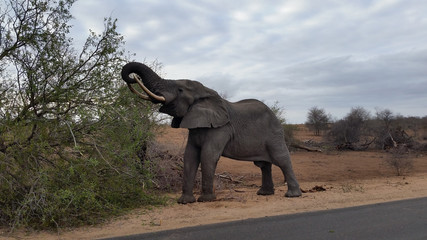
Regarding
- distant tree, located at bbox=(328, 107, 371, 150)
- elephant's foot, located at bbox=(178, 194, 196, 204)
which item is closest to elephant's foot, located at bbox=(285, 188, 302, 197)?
elephant's foot, located at bbox=(178, 194, 196, 204)

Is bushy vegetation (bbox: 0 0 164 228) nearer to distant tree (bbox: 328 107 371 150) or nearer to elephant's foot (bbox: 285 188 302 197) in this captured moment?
elephant's foot (bbox: 285 188 302 197)

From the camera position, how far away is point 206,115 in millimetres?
8453

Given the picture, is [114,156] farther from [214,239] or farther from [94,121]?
[214,239]

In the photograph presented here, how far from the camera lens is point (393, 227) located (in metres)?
5.91

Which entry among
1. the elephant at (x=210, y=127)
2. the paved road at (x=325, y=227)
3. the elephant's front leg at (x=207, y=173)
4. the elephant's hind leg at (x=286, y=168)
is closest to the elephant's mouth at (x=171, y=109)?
the elephant at (x=210, y=127)

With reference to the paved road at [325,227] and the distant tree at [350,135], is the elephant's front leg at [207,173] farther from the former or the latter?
the distant tree at [350,135]

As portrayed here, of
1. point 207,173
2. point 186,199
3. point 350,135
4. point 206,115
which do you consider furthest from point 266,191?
point 350,135

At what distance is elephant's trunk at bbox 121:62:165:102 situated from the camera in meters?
7.66

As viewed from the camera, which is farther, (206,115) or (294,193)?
(294,193)

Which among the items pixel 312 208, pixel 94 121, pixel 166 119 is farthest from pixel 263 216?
pixel 166 119

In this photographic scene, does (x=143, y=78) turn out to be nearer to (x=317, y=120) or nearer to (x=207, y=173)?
(x=207, y=173)

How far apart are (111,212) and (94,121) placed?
1.68 m

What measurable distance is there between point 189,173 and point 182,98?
1612mm

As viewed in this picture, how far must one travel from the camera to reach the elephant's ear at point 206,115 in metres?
8.32
